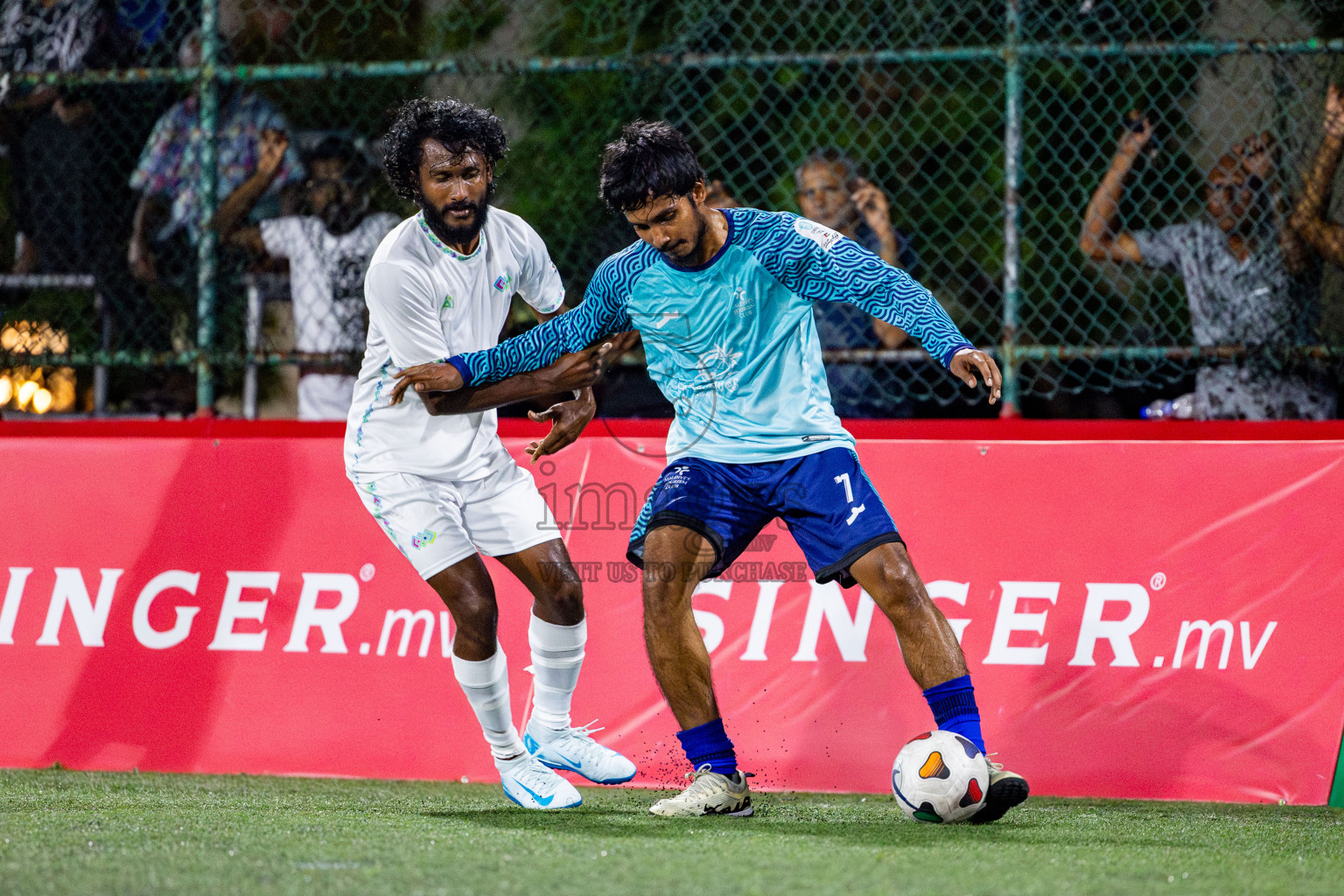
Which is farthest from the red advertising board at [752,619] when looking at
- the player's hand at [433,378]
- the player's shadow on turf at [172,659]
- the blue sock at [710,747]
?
the player's hand at [433,378]

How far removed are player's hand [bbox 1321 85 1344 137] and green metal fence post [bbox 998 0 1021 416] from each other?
42.8 inches

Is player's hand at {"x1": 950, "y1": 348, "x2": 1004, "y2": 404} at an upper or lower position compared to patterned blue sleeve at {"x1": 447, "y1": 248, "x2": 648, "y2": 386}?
upper

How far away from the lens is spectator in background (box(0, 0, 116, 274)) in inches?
232

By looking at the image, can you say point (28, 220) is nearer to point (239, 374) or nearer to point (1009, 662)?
point (239, 374)

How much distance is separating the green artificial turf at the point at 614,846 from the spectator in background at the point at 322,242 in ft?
5.93

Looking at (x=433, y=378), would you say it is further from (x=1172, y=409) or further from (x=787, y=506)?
(x=1172, y=409)

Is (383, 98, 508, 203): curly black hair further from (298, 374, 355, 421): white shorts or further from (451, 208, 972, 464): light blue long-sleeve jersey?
(298, 374, 355, 421): white shorts

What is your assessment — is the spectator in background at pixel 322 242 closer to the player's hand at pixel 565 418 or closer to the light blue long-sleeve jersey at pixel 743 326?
the player's hand at pixel 565 418

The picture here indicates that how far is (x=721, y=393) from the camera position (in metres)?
4.04

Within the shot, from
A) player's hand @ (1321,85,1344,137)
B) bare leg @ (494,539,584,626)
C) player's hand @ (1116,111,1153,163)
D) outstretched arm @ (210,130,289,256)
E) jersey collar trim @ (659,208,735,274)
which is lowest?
bare leg @ (494,539,584,626)

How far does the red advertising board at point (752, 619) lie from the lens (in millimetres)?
4648

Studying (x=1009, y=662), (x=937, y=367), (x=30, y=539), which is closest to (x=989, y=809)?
(x=1009, y=662)

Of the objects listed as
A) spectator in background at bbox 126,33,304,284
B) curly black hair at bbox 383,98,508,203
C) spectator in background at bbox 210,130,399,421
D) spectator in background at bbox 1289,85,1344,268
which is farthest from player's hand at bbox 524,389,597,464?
spectator in background at bbox 1289,85,1344,268

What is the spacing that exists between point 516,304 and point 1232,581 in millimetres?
2954
